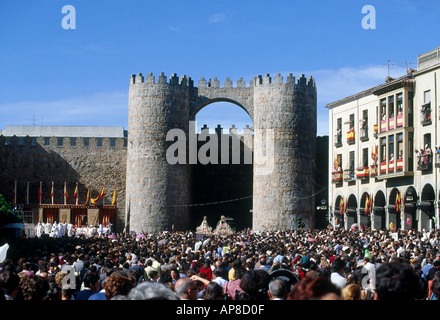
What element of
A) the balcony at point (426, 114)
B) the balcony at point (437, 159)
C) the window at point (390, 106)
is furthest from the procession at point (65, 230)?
the balcony at point (437, 159)

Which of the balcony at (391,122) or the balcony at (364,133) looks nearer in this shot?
the balcony at (391,122)

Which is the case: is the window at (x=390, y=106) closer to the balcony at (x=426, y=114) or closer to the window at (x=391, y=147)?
the window at (x=391, y=147)

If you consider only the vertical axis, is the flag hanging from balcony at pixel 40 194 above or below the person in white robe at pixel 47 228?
above

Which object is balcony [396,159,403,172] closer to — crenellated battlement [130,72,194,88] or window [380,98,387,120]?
window [380,98,387,120]

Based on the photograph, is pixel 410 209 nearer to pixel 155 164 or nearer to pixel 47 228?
pixel 155 164

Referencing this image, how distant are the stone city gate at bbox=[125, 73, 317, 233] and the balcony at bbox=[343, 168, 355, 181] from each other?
4716 mm

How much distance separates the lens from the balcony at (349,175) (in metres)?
49.7

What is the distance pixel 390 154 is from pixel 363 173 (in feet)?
11.3

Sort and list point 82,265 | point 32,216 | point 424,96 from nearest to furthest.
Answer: point 82,265 < point 424,96 < point 32,216

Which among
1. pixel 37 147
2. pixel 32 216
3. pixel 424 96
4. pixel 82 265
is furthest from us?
pixel 37 147

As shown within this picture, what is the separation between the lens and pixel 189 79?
56969 mm

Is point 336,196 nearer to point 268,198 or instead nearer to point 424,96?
point 268,198

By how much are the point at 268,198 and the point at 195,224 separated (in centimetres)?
712
